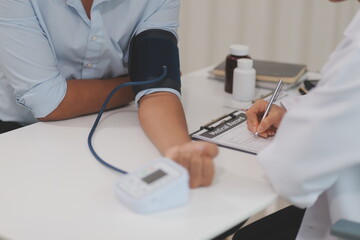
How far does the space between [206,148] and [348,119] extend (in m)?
0.25

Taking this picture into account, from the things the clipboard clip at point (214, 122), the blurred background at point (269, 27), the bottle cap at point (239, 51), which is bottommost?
the blurred background at point (269, 27)

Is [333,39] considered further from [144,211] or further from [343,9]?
[144,211]

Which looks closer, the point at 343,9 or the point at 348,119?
the point at 348,119

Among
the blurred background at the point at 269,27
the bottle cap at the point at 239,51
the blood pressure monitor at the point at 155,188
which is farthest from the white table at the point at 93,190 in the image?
the blurred background at the point at 269,27

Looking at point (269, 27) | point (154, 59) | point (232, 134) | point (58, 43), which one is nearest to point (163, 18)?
point (154, 59)

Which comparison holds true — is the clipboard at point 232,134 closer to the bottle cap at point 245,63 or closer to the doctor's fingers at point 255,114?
the doctor's fingers at point 255,114

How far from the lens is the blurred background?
7.80 ft

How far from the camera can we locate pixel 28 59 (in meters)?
1.21

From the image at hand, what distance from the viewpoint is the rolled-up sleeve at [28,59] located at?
119 cm

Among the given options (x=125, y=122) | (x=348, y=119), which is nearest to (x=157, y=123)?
(x=125, y=122)

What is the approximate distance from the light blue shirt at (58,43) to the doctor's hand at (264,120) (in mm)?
288

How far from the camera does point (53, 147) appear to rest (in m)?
1.13

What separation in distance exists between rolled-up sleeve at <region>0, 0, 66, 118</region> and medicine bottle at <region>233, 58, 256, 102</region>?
1.66 ft

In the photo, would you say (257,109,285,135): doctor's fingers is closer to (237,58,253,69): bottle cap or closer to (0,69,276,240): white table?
(0,69,276,240): white table
